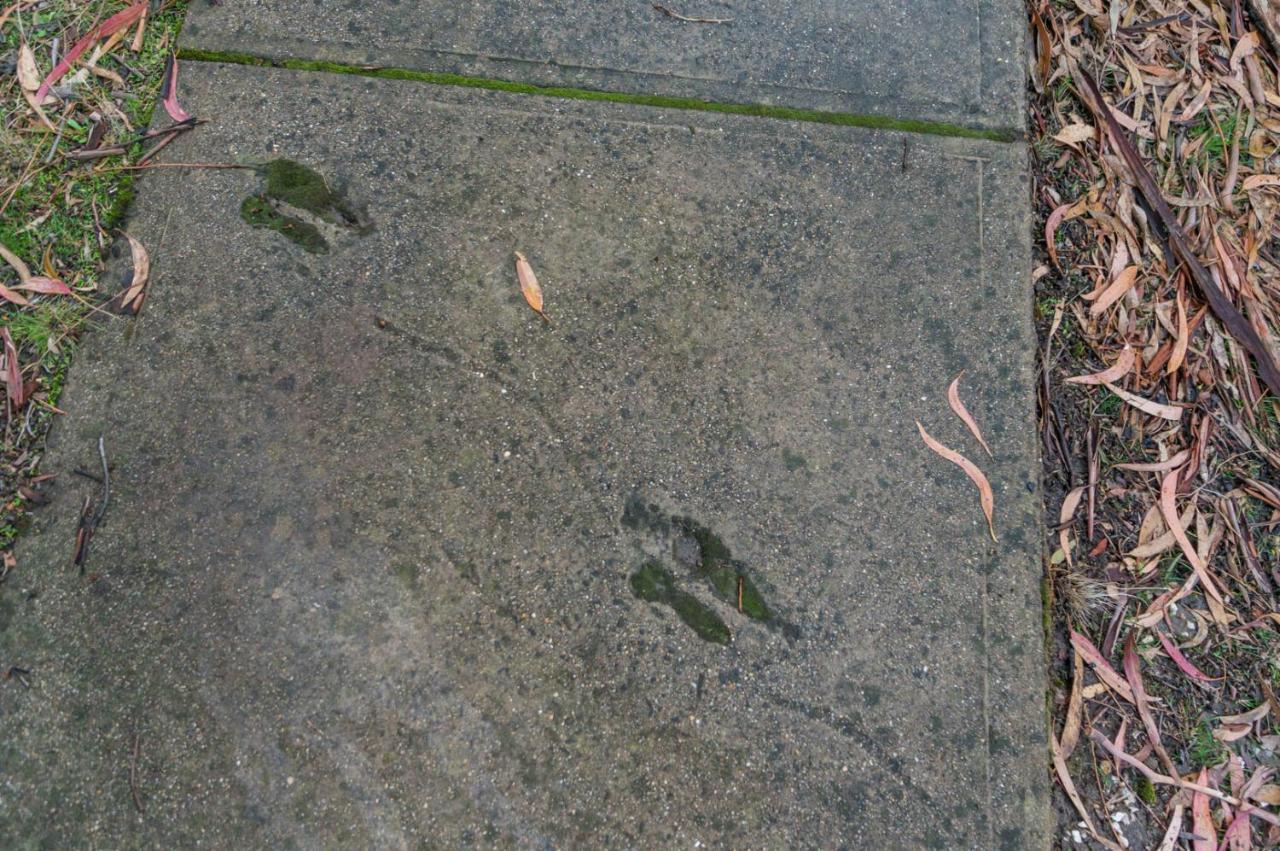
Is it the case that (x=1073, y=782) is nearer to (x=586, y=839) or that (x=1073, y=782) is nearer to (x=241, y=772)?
(x=586, y=839)

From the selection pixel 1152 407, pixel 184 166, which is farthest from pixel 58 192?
pixel 1152 407

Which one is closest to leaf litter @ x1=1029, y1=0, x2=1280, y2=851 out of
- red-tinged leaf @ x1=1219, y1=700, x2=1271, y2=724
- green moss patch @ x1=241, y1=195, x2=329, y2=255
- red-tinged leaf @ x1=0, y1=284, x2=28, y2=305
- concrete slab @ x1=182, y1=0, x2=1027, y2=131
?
red-tinged leaf @ x1=1219, y1=700, x2=1271, y2=724

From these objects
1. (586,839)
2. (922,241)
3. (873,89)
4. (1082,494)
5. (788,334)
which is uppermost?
(873,89)

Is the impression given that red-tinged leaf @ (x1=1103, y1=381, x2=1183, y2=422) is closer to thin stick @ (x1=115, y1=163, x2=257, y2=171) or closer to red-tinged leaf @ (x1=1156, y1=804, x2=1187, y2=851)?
red-tinged leaf @ (x1=1156, y1=804, x2=1187, y2=851)

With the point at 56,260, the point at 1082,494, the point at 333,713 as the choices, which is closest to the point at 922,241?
the point at 1082,494

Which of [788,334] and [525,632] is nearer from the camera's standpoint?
[525,632]

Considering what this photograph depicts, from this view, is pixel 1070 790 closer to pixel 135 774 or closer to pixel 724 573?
pixel 724 573
